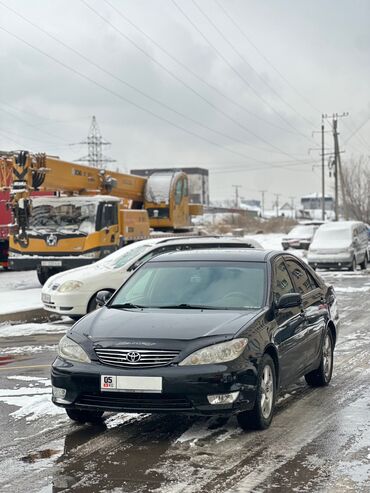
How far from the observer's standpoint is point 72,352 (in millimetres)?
6305

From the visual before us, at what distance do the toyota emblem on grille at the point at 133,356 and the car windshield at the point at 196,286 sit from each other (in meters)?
1.11

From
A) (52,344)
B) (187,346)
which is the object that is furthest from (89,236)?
(187,346)

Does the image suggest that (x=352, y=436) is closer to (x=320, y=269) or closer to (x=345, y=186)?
(x=320, y=269)

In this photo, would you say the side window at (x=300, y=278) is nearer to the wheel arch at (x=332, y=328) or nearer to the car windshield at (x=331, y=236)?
the wheel arch at (x=332, y=328)

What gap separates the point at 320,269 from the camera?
2945 cm

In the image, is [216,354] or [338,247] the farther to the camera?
[338,247]

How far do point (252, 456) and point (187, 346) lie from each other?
93 centimetres

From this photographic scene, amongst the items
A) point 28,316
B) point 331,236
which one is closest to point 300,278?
point 28,316

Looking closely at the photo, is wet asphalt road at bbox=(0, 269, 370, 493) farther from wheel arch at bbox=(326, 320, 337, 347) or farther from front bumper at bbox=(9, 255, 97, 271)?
front bumper at bbox=(9, 255, 97, 271)

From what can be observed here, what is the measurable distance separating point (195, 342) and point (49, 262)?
1468cm

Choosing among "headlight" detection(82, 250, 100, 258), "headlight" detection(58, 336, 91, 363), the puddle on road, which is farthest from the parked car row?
the puddle on road

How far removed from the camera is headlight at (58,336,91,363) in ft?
20.3

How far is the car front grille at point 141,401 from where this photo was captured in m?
5.86

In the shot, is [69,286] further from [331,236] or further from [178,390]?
[331,236]
